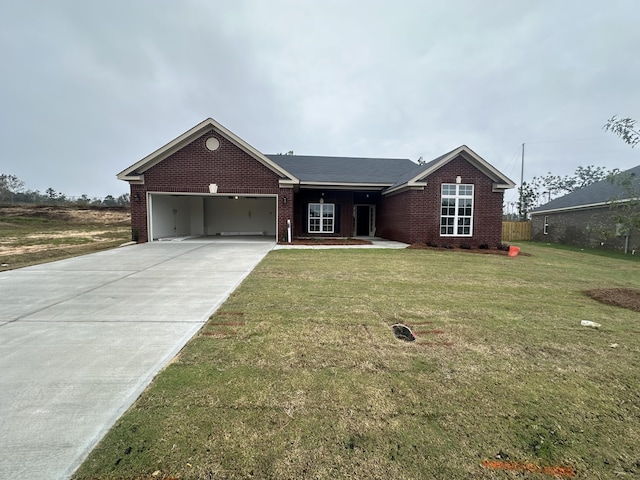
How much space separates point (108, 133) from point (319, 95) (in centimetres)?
1829

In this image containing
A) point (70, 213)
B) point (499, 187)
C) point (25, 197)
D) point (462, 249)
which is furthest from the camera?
point (25, 197)

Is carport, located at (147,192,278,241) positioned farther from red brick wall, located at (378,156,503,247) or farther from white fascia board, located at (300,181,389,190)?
red brick wall, located at (378,156,503,247)

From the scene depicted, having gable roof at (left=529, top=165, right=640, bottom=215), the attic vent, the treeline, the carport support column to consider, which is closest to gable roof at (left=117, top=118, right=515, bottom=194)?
the attic vent

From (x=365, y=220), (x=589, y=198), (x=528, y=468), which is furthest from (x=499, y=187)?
(x=528, y=468)

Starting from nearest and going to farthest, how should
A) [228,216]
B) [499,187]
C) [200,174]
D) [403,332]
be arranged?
[403,332] < [200,174] < [499,187] < [228,216]

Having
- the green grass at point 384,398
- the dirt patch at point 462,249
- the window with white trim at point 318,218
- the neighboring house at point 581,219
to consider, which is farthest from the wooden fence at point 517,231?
the green grass at point 384,398

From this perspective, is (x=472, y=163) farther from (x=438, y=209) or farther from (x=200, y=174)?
(x=200, y=174)

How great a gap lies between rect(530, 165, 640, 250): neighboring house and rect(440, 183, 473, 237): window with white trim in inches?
285

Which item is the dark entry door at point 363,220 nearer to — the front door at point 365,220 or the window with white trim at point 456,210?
the front door at point 365,220

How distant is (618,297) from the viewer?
5637 millimetres

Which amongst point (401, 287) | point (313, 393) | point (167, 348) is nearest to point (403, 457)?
point (313, 393)

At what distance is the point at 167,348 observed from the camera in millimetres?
3201

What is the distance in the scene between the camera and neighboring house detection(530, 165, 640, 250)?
16812mm

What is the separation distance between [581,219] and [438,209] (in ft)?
40.6
